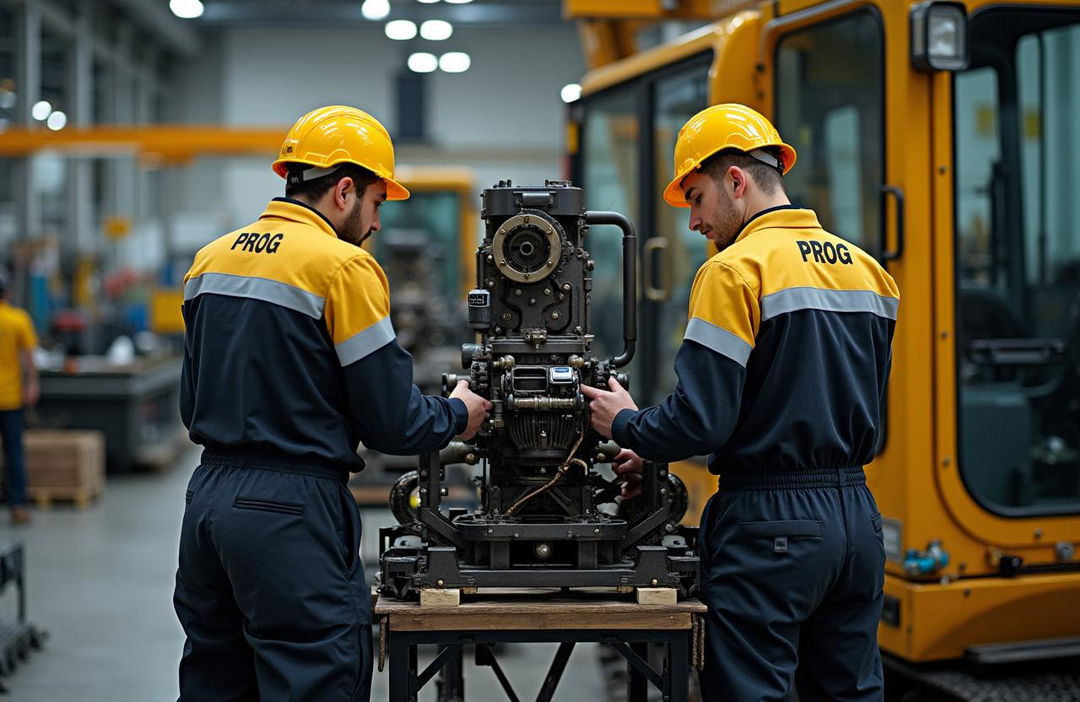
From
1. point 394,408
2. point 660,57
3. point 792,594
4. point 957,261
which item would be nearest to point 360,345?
point 394,408

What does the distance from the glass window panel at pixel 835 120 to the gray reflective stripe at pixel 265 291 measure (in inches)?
83.3

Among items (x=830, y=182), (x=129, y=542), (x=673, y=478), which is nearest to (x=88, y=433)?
(x=129, y=542)

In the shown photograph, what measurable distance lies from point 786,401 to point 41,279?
14.9m

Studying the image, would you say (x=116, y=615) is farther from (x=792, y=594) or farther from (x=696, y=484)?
(x=792, y=594)

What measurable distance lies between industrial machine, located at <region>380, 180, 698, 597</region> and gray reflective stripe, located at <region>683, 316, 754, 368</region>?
1.15ft

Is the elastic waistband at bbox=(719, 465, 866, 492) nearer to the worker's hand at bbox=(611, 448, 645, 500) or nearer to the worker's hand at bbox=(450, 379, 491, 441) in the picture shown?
the worker's hand at bbox=(611, 448, 645, 500)

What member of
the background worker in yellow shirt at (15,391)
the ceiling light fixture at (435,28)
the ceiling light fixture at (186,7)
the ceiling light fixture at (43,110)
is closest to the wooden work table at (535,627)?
the background worker in yellow shirt at (15,391)

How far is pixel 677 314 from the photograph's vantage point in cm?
551

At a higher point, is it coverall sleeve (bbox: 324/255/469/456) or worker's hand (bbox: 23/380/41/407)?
coverall sleeve (bbox: 324/255/469/456)

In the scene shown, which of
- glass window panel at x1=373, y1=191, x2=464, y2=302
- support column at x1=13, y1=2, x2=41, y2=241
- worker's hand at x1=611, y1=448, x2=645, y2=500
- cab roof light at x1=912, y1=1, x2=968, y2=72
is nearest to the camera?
worker's hand at x1=611, y1=448, x2=645, y2=500

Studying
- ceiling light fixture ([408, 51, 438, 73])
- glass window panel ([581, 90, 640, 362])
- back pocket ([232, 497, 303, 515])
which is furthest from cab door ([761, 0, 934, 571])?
ceiling light fixture ([408, 51, 438, 73])

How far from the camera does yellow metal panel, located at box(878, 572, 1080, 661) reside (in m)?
3.78

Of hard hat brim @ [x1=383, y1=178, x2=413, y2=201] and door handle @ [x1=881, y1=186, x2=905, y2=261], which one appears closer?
hard hat brim @ [x1=383, y1=178, x2=413, y2=201]

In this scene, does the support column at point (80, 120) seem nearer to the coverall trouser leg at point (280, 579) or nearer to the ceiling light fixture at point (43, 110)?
the ceiling light fixture at point (43, 110)
